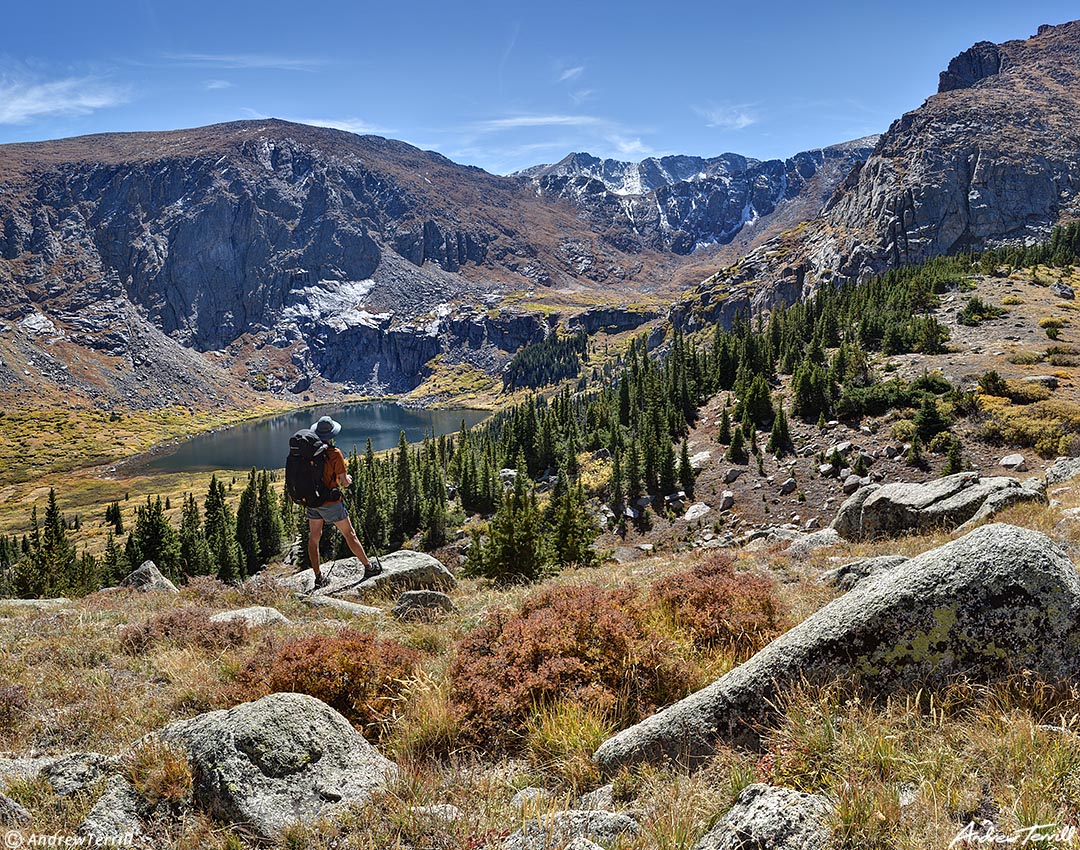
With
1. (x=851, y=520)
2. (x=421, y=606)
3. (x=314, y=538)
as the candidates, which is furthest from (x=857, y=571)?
(x=314, y=538)

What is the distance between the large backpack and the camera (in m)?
13.2

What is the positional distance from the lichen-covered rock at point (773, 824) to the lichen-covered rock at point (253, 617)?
9.76 meters

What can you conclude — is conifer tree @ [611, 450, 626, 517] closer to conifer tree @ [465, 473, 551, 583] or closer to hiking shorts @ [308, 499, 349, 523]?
conifer tree @ [465, 473, 551, 583]

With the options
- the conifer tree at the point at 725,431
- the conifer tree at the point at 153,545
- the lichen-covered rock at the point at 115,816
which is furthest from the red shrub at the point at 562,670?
the conifer tree at the point at 153,545

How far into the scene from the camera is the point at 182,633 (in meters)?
9.69

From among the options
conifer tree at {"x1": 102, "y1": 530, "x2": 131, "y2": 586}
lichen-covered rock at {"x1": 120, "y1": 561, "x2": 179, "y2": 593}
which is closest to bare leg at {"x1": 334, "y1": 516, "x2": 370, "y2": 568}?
lichen-covered rock at {"x1": 120, "y1": 561, "x2": 179, "y2": 593}

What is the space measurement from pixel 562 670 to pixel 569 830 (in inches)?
105

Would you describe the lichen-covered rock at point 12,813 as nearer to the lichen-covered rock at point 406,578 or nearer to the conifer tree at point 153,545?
the lichen-covered rock at point 406,578

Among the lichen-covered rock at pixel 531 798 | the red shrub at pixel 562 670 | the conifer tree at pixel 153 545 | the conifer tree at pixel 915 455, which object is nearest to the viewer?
the lichen-covered rock at pixel 531 798

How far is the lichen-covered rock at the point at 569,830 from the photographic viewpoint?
3.98 meters

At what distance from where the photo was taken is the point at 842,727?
4.70 m

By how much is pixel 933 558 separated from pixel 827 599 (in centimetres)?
549

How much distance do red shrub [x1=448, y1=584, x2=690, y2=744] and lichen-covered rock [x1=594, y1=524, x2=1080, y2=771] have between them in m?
1.18

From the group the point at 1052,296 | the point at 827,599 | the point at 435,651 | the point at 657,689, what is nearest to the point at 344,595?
the point at 435,651
